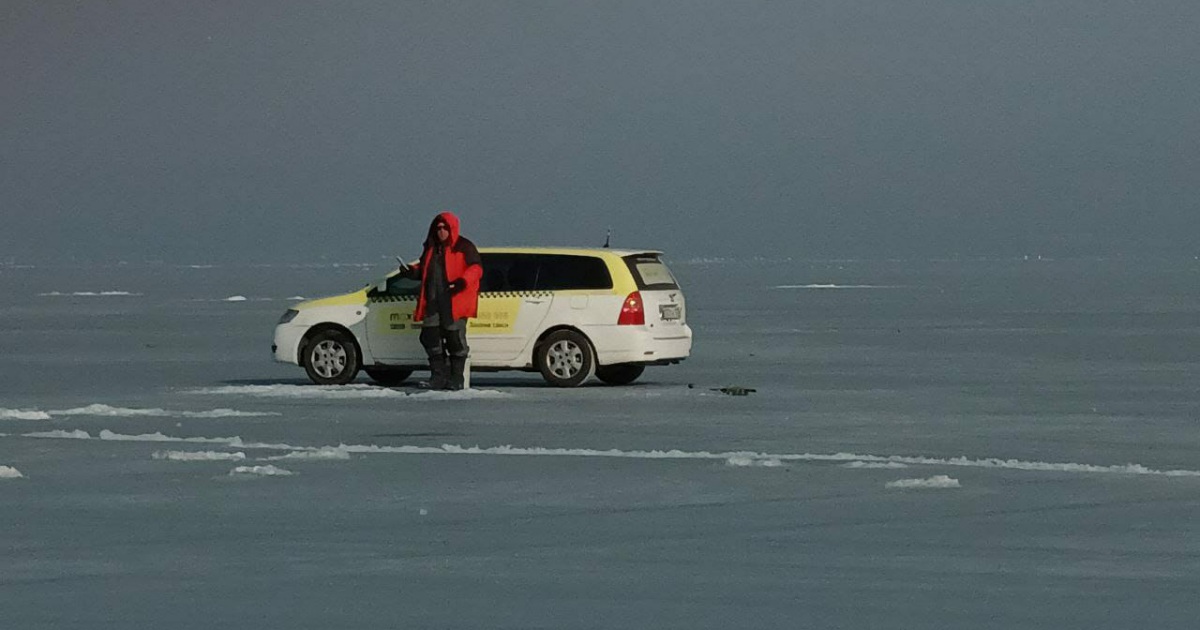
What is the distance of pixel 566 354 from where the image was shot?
26969 mm

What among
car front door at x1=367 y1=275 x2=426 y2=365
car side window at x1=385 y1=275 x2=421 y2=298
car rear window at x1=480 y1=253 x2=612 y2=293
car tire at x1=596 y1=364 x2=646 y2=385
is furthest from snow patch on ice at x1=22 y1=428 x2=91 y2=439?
car tire at x1=596 y1=364 x2=646 y2=385

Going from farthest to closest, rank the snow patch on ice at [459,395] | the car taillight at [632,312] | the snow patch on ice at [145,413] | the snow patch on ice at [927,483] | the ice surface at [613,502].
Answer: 1. the car taillight at [632,312]
2. the snow patch on ice at [459,395]
3. the snow patch on ice at [145,413]
4. the snow patch on ice at [927,483]
5. the ice surface at [613,502]

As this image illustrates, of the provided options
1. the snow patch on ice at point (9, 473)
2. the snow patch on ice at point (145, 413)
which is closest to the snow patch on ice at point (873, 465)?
the snow patch on ice at point (9, 473)

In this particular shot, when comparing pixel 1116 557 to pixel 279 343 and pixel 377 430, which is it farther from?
pixel 279 343

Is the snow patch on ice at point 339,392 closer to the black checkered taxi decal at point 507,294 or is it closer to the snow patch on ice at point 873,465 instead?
the black checkered taxi decal at point 507,294

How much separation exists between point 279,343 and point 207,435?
760 cm

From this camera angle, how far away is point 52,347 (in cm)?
3922

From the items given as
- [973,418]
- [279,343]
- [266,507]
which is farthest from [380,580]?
[279,343]

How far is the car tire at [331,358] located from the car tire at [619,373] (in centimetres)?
295

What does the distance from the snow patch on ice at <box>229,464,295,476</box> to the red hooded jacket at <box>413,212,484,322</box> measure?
9015mm

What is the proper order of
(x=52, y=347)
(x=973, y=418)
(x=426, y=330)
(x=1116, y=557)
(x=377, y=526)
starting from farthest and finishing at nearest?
(x=52, y=347) < (x=426, y=330) < (x=973, y=418) < (x=377, y=526) < (x=1116, y=557)

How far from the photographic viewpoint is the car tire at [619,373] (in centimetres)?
2812

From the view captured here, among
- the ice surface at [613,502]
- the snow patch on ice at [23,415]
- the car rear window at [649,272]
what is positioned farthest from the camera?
the car rear window at [649,272]

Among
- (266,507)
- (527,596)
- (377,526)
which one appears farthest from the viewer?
(266,507)
